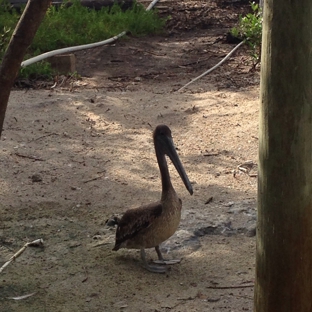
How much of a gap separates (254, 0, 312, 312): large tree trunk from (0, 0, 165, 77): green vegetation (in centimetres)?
753

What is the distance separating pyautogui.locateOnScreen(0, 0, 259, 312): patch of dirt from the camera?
452cm

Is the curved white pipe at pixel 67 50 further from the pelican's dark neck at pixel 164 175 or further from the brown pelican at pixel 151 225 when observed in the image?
the brown pelican at pixel 151 225

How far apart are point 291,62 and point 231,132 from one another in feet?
14.0

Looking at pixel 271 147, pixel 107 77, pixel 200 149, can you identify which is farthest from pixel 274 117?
pixel 107 77

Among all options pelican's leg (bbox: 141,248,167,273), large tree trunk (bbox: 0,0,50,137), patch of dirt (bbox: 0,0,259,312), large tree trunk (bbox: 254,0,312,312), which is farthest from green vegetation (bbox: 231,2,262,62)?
large tree trunk (bbox: 254,0,312,312)

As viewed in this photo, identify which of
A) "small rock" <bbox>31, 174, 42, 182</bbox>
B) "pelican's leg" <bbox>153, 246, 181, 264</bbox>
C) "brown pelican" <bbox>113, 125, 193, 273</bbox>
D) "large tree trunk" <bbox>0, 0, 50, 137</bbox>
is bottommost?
"pelican's leg" <bbox>153, 246, 181, 264</bbox>

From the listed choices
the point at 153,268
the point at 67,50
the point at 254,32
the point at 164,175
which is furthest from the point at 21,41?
the point at 67,50

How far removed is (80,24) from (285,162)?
8.99 metres

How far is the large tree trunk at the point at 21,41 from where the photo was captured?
411 cm

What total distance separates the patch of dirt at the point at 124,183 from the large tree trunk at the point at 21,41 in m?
1.31

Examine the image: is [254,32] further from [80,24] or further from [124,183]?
[124,183]

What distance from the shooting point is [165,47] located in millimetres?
11633

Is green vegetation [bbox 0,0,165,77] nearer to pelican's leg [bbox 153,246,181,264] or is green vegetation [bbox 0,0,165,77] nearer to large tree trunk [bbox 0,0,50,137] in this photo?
pelican's leg [bbox 153,246,181,264]

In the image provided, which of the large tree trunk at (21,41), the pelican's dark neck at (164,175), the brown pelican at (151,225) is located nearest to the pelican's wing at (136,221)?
the brown pelican at (151,225)
